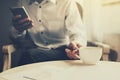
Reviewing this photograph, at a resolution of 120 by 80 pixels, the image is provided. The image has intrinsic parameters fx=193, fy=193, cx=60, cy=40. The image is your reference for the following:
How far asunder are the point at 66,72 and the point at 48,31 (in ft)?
1.36

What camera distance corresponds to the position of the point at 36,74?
0.73 m

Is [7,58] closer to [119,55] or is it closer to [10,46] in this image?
[10,46]

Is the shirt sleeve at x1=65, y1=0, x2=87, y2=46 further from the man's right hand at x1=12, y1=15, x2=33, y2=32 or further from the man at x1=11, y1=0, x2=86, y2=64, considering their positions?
the man's right hand at x1=12, y1=15, x2=33, y2=32

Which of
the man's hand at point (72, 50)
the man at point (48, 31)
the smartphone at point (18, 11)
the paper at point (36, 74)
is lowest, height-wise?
the paper at point (36, 74)

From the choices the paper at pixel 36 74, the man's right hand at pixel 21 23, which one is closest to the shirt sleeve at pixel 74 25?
the man's right hand at pixel 21 23

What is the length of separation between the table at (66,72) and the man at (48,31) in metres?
0.23

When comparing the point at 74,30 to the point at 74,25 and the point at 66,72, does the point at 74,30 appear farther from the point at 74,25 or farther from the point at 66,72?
the point at 66,72

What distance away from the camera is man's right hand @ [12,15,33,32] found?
102 cm

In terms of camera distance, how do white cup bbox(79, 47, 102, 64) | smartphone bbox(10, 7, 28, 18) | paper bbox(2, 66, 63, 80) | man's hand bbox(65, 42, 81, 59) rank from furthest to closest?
man's hand bbox(65, 42, 81, 59)
smartphone bbox(10, 7, 28, 18)
white cup bbox(79, 47, 102, 64)
paper bbox(2, 66, 63, 80)

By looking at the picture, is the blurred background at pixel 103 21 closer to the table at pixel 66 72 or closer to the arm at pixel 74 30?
the arm at pixel 74 30

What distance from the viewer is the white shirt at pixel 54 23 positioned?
3.56ft

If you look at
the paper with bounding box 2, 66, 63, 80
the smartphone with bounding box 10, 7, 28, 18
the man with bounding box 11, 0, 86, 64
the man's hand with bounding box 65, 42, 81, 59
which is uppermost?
the smartphone with bounding box 10, 7, 28, 18

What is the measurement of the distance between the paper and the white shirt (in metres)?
0.31

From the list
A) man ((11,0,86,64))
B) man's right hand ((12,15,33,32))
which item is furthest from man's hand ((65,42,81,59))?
man's right hand ((12,15,33,32))
